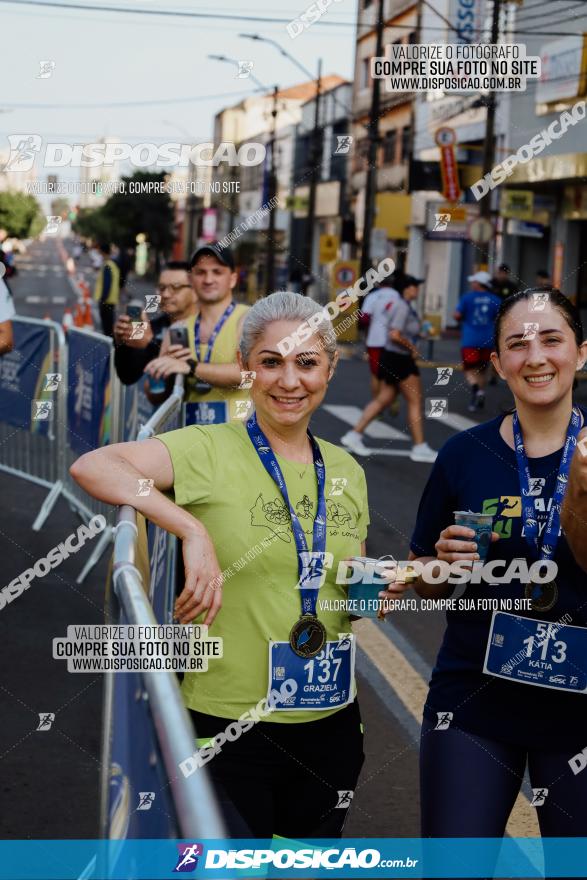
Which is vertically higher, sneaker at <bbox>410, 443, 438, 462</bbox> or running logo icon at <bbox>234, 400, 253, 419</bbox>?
running logo icon at <bbox>234, 400, 253, 419</bbox>

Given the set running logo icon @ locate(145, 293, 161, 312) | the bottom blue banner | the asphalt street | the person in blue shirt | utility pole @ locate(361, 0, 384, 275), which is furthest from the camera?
utility pole @ locate(361, 0, 384, 275)

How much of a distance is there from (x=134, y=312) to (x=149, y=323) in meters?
0.54

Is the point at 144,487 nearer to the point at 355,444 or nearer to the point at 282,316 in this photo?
the point at 282,316

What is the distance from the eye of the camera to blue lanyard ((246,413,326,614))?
9.50 ft

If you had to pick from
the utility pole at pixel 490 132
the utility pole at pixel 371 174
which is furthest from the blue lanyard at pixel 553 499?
the utility pole at pixel 371 174

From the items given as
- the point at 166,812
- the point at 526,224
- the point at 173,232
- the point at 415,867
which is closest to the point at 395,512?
the point at 415,867

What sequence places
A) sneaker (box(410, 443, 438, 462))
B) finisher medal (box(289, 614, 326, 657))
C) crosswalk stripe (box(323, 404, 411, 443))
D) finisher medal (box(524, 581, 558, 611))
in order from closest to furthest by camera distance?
finisher medal (box(289, 614, 326, 657)) → finisher medal (box(524, 581, 558, 611)) → sneaker (box(410, 443, 438, 462)) → crosswalk stripe (box(323, 404, 411, 443))

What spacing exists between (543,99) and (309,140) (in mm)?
40751

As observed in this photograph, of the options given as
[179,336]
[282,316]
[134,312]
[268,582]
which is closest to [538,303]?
[282,316]

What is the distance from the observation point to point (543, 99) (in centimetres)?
2948

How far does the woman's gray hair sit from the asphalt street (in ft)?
3.26

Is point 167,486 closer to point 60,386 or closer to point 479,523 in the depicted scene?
point 479,523

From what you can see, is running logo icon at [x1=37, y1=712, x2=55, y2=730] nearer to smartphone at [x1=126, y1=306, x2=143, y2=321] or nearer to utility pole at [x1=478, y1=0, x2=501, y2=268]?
smartphone at [x1=126, y1=306, x2=143, y2=321]

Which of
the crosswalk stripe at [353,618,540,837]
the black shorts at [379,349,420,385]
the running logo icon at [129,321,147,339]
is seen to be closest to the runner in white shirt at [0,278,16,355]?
the running logo icon at [129,321,147,339]
